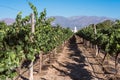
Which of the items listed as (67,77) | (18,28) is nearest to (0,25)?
(18,28)

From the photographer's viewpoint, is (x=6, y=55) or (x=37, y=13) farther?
(x=37, y=13)

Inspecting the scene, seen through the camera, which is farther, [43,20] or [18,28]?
[43,20]

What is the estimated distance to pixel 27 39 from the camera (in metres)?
15.2

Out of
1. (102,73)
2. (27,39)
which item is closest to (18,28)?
(27,39)

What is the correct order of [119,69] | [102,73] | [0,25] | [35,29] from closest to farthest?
[0,25], [35,29], [102,73], [119,69]

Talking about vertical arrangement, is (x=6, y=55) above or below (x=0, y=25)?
below

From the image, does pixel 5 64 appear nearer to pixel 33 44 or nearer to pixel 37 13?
pixel 33 44

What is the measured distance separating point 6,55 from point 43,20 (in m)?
8.16

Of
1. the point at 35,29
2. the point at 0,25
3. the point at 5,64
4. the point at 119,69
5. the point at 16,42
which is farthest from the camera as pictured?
the point at 119,69

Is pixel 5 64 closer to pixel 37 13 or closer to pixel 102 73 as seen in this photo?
pixel 37 13

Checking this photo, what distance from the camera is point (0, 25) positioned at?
16.4 m

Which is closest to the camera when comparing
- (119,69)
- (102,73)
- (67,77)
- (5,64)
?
(5,64)

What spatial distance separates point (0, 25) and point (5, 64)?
6803 mm

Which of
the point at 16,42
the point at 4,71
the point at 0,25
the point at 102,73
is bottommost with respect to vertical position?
the point at 102,73
